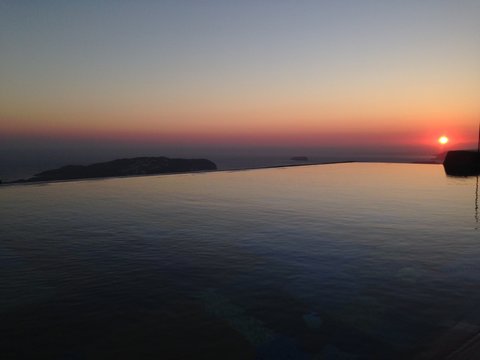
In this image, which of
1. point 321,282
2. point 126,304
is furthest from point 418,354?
point 126,304

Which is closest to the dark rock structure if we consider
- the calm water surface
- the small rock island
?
the calm water surface

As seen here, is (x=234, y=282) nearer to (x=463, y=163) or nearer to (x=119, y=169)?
(x=463, y=163)

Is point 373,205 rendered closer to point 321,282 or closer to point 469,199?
point 469,199

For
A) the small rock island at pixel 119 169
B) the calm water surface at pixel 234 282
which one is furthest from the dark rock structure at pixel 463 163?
the small rock island at pixel 119 169

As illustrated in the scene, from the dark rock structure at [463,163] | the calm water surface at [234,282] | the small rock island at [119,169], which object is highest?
the small rock island at [119,169]


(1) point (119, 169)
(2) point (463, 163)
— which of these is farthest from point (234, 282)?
(1) point (119, 169)

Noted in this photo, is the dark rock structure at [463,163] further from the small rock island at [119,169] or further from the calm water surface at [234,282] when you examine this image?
the small rock island at [119,169]
